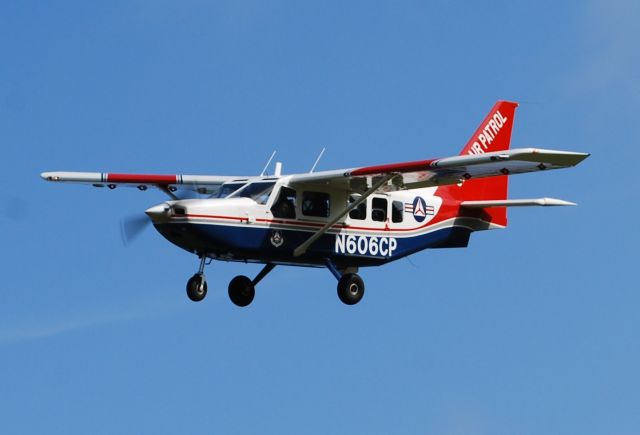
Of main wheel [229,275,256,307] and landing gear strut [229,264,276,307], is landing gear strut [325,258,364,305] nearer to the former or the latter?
landing gear strut [229,264,276,307]

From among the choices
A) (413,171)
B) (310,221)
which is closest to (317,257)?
(310,221)

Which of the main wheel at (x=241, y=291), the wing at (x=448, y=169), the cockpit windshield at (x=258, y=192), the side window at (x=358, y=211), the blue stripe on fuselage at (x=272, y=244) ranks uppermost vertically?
the wing at (x=448, y=169)

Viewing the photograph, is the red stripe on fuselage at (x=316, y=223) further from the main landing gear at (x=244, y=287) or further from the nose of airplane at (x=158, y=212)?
the main landing gear at (x=244, y=287)

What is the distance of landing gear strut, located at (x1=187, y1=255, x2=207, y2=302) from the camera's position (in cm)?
3020

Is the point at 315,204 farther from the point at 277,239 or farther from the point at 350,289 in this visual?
the point at 350,289

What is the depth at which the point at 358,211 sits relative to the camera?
106 ft

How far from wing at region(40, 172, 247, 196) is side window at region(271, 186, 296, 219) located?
10.9 feet

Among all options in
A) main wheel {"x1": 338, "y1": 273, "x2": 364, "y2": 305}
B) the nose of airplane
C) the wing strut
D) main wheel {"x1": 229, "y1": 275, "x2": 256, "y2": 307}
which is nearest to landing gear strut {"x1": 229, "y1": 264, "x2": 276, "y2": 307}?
main wheel {"x1": 229, "y1": 275, "x2": 256, "y2": 307}

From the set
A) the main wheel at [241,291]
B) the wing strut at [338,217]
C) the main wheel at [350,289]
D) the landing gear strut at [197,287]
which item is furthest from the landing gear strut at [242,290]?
the landing gear strut at [197,287]

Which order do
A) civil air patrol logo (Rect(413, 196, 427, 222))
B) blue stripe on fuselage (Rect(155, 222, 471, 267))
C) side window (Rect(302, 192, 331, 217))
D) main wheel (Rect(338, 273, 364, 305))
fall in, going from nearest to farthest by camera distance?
blue stripe on fuselage (Rect(155, 222, 471, 267)), side window (Rect(302, 192, 331, 217)), main wheel (Rect(338, 273, 364, 305)), civil air patrol logo (Rect(413, 196, 427, 222))

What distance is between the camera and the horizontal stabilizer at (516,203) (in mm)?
32406

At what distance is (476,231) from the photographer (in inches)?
1361

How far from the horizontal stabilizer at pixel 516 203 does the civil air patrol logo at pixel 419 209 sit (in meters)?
1.21

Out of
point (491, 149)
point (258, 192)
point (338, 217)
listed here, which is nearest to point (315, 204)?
point (338, 217)
